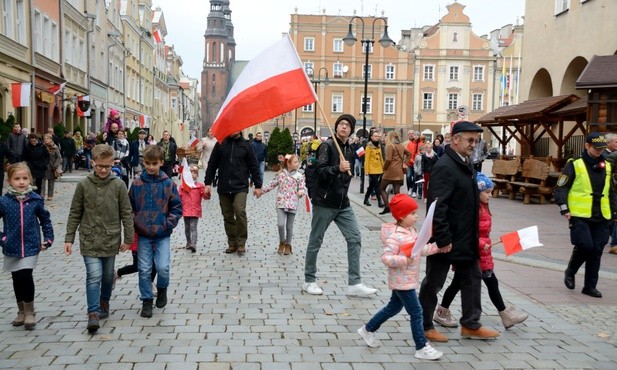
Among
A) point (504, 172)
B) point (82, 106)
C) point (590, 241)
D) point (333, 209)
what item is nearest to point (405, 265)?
point (333, 209)

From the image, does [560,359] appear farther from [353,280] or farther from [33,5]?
[33,5]

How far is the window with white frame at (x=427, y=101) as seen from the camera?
79.1 meters

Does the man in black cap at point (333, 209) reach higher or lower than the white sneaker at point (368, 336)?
higher

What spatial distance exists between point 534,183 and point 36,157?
42.9ft

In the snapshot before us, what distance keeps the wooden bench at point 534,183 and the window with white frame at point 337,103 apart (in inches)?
2414

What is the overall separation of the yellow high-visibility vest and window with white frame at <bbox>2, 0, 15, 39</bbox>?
2319cm

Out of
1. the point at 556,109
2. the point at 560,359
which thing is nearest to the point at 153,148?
A: the point at 560,359

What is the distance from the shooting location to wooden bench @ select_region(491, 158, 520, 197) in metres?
20.0

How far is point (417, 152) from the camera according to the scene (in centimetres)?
2081

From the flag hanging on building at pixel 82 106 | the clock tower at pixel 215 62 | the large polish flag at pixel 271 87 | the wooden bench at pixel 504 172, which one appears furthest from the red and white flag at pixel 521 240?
the clock tower at pixel 215 62

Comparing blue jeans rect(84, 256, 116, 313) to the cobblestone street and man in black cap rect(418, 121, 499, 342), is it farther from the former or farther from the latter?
man in black cap rect(418, 121, 499, 342)

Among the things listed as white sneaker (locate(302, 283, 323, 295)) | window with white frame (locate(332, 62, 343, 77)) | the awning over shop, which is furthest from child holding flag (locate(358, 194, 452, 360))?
window with white frame (locate(332, 62, 343, 77))

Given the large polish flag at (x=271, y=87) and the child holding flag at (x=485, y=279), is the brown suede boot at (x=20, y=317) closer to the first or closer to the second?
the large polish flag at (x=271, y=87)

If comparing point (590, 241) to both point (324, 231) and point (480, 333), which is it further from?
point (324, 231)
